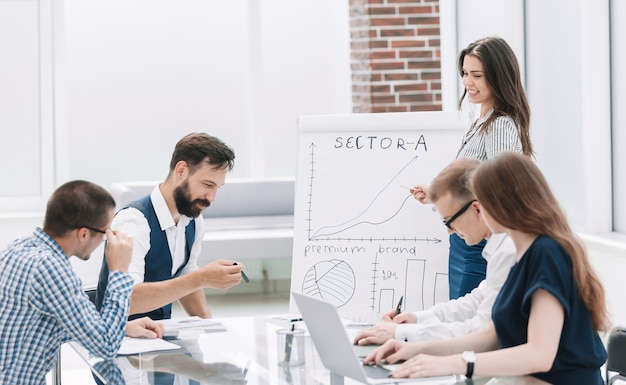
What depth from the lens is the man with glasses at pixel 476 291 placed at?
209 centimetres

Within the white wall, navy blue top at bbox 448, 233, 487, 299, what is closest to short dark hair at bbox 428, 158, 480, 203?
navy blue top at bbox 448, 233, 487, 299

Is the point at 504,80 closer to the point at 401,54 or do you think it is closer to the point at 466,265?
the point at 466,265

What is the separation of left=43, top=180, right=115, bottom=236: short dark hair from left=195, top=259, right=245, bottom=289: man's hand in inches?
22.2

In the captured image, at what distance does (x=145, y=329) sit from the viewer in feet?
7.80

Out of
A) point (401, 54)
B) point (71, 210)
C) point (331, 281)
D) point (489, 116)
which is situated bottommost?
point (331, 281)

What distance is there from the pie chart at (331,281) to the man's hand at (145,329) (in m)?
1.28

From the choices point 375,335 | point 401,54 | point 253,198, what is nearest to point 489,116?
point 375,335

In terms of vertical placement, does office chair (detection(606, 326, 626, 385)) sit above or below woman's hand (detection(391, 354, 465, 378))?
below

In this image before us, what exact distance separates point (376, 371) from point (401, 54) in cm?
536

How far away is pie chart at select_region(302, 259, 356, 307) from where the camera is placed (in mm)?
3607

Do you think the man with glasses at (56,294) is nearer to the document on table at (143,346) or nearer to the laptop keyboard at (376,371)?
the document on table at (143,346)

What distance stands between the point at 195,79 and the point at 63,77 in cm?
108

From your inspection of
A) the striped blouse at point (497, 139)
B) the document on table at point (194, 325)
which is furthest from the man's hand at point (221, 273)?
the striped blouse at point (497, 139)

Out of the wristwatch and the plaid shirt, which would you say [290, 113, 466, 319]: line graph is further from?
the wristwatch
